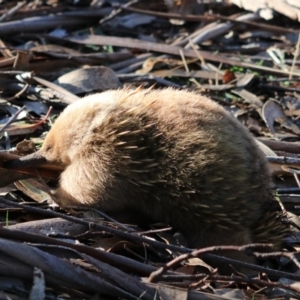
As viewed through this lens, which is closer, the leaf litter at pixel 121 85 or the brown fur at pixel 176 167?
the leaf litter at pixel 121 85

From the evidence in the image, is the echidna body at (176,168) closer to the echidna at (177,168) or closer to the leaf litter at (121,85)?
the echidna at (177,168)

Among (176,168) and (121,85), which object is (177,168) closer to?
(176,168)

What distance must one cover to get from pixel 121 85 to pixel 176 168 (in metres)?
1.65

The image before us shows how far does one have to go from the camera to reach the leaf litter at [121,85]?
7.76 ft

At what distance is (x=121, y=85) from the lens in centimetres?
433

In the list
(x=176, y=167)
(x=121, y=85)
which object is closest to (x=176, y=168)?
(x=176, y=167)

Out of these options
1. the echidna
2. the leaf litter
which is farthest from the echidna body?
the leaf litter

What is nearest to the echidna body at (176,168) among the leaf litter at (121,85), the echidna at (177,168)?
the echidna at (177,168)

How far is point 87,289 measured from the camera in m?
2.37

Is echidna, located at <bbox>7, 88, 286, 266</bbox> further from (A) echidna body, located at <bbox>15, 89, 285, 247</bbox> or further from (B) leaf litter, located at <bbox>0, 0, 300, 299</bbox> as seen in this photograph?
(B) leaf litter, located at <bbox>0, 0, 300, 299</bbox>

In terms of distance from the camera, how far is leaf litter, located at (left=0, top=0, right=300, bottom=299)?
2365 mm

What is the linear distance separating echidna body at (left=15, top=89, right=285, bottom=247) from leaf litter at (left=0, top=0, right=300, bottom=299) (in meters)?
0.12

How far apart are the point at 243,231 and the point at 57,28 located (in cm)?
285

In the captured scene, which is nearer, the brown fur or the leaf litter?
the leaf litter
